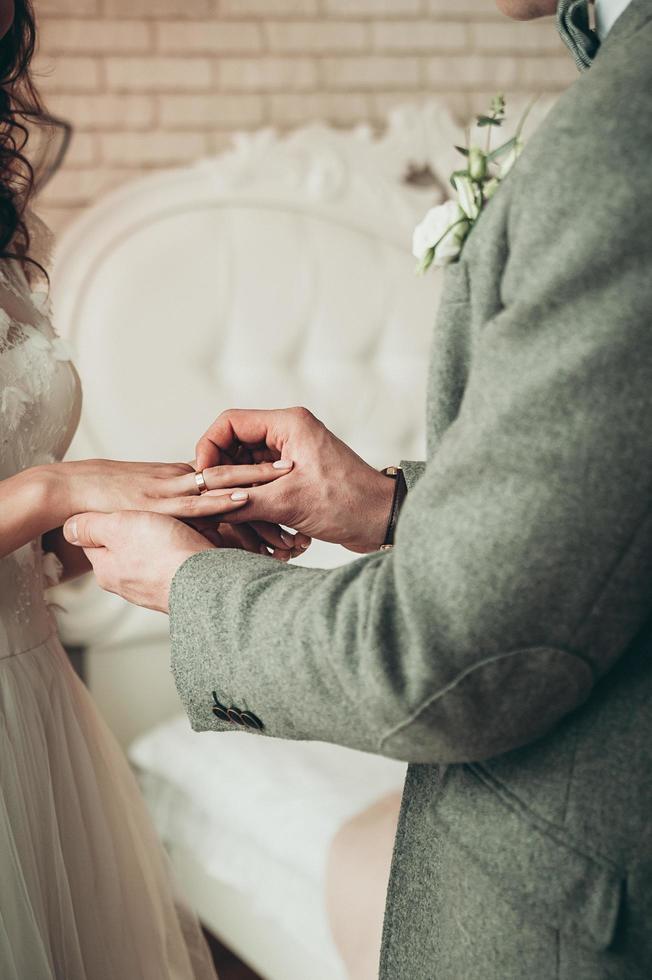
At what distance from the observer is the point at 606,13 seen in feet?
2.89

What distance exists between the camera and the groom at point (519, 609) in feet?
2.19

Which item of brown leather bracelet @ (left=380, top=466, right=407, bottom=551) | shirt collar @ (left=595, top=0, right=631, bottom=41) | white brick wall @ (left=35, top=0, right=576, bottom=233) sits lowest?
brown leather bracelet @ (left=380, top=466, right=407, bottom=551)

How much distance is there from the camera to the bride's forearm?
1148 mm

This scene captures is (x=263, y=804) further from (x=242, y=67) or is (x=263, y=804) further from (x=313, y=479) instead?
(x=242, y=67)

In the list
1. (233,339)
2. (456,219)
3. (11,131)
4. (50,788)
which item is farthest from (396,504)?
(233,339)

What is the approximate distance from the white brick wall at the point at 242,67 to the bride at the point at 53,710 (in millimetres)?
859

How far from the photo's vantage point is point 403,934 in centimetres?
92

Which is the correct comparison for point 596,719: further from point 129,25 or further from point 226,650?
point 129,25

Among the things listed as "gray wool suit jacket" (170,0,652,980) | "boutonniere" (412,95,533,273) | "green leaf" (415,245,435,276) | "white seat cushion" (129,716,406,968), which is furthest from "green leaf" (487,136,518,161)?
"white seat cushion" (129,716,406,968)

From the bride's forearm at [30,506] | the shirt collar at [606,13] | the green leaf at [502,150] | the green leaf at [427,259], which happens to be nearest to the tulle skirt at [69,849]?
the bride's forearm at [30,506]

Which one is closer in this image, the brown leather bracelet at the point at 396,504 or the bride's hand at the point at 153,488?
the bride's hand at the point at 153,488

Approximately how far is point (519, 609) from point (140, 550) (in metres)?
0.45

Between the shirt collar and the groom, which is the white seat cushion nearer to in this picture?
the groom

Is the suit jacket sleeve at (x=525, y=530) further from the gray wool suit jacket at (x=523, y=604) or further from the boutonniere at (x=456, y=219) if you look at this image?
the boutonniere at (x=456, y=219)
